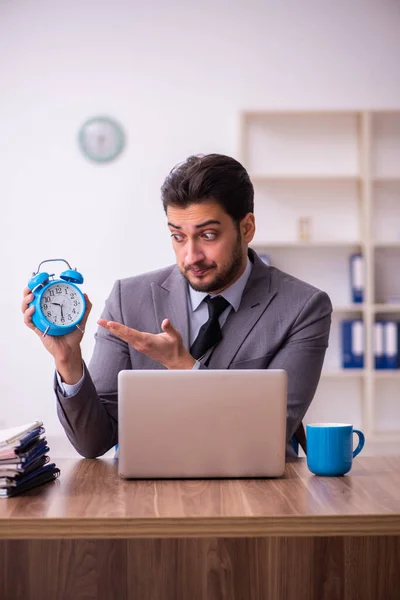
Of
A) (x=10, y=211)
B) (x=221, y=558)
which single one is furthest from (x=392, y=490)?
(x=10, y=211)

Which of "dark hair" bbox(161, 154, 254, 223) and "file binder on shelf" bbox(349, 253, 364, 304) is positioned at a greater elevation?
"dark hair" bbox(161, 154, 254, 223)

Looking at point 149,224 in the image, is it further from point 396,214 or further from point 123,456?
point 123,456

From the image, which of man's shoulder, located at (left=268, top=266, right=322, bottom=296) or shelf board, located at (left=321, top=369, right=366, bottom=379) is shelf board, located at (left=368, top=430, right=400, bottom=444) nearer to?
shelf board, located at (left=321, top=369, right=366, bottom=379)

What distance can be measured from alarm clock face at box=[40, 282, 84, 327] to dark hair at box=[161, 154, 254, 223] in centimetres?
64

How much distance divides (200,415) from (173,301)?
32.3 inches

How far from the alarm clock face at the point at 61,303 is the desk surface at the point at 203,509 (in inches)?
13.6

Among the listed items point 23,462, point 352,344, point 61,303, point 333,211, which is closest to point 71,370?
point 61,303

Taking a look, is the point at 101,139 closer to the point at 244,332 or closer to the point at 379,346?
the point at 379,346

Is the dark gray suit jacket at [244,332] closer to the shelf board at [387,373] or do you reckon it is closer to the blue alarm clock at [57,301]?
the blue alarm clock at [57,301]

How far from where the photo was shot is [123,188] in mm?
5027

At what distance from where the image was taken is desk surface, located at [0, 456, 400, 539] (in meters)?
1.28

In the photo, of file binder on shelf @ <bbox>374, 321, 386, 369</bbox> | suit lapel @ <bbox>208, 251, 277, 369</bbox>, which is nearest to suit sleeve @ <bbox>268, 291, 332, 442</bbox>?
suit lapel @ <bbox>208, 251, 277, 369</bbox>

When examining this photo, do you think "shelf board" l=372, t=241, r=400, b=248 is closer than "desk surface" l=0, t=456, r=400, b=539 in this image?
No

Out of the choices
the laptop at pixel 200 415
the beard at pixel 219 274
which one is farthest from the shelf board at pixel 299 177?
A: the laptop at pixel 200 415
